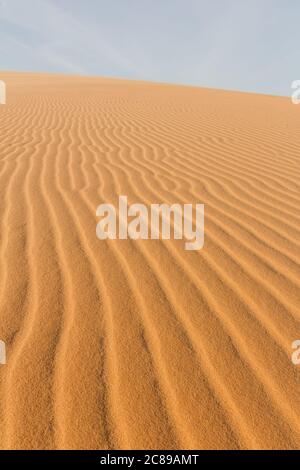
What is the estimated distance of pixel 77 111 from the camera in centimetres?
1160

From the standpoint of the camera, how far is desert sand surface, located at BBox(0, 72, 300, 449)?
4.88ft

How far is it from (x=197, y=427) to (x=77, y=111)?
11.3m

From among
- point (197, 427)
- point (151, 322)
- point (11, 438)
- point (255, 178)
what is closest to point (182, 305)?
A: point (151, 322)

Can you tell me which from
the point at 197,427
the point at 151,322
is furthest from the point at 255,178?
the point at 197,427

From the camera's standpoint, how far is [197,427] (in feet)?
4.83

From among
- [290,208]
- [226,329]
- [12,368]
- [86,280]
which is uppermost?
[290,208]

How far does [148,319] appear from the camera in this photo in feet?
6.73

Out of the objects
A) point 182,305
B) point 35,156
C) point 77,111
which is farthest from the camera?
point 77,111

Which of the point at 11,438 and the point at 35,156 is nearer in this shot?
the point at 11,438

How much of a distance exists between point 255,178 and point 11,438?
394 centimetres

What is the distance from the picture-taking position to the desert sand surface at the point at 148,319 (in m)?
1.49

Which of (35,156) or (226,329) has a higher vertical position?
(35,156)
